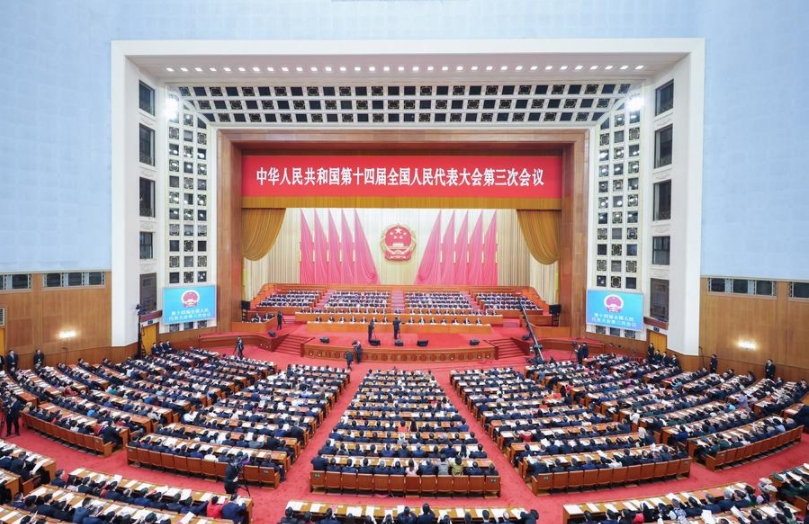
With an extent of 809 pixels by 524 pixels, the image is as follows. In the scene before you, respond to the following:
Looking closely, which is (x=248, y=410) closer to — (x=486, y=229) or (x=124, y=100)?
(x=124, y=100)

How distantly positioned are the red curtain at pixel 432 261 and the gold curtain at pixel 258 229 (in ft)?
41.5

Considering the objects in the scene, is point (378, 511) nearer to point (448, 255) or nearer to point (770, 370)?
point (770, 370)

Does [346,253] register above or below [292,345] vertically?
above

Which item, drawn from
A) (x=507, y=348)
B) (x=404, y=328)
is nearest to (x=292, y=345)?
(x=404, y=328)

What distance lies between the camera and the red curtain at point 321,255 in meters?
32.2

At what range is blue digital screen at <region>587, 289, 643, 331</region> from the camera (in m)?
19.2

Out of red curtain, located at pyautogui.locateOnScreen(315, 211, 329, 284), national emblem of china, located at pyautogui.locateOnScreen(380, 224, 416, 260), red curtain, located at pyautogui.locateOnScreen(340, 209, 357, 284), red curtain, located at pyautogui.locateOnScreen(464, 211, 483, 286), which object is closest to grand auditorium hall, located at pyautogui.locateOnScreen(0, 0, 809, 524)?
red curtain, located at pyautogui.locateOnScreen(315, 211, 329, 284)

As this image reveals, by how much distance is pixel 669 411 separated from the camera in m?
Result: 11.0

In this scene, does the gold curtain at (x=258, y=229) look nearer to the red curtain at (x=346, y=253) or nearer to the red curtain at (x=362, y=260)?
the red curtain at (x=346, y=253)

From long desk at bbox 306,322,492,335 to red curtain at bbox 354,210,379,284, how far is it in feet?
35.6

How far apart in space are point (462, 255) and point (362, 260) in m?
8.07

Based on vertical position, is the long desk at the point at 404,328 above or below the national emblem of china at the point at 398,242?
below

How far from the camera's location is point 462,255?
32281mm

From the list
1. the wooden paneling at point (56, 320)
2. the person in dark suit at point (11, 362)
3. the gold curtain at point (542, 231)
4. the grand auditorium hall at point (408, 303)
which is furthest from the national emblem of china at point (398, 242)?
the person in dark suit at point (11, 362)
